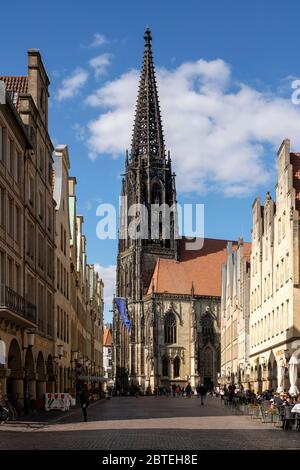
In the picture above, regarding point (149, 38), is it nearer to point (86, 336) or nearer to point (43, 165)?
point (86, 336)

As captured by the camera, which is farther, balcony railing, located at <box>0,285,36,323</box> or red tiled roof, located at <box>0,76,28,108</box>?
red tiled roof, located at <box>0,76,28,108</box>

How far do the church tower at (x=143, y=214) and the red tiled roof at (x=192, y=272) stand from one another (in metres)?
2.45

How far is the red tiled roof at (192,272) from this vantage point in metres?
142

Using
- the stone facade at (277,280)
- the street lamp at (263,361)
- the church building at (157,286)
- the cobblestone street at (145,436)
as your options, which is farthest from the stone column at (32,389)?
A: the church building at (157,286)

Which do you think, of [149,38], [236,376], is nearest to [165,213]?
[149,38]

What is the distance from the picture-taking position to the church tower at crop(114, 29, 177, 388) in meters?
142

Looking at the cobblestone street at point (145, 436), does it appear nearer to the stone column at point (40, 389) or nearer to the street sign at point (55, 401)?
the street sign at point (55, 401)

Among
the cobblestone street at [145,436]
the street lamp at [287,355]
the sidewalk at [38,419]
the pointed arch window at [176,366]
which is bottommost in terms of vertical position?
the pointed arch window at [176,366]

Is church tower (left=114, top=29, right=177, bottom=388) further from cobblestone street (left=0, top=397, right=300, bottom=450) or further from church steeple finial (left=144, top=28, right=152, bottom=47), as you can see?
cobblestone street (left=0, top=397, right=300, bottom=450)

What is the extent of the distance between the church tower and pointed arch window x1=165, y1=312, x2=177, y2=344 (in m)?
3.95

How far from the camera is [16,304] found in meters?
34.4

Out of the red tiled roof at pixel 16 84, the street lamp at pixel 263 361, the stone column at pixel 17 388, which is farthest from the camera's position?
the street lamp at pixel 263 361

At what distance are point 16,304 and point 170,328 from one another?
Answer: 10490cm

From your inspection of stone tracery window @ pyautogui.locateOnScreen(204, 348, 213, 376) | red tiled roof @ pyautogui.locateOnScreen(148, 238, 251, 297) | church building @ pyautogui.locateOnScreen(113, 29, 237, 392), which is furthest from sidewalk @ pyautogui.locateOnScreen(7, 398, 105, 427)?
stone tracery window @ pyautogui.locateOnScreen(204, 348, 213, 376)
